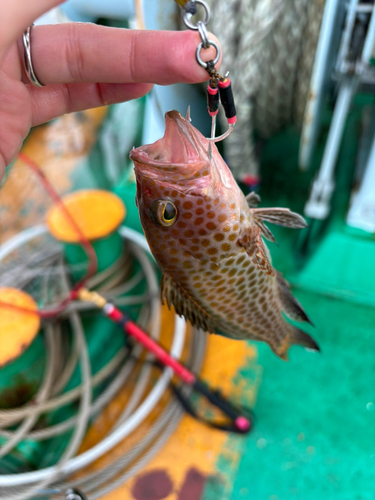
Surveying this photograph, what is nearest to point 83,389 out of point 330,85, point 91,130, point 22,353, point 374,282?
point 22,353

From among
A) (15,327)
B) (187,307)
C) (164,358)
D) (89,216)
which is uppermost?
(187,307)

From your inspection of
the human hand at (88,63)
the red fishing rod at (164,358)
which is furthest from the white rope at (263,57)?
the red fishing rod at (164,358)

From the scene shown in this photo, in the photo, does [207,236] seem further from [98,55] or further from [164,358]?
[164,358]

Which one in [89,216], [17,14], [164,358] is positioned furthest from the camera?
[89,216]

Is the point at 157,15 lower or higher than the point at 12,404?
higher

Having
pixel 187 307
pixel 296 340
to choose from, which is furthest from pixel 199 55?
pixel 296 340

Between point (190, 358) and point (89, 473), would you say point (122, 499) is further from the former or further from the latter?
point (190, 358)
